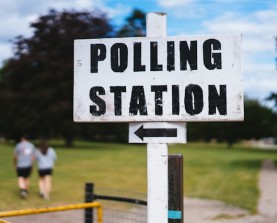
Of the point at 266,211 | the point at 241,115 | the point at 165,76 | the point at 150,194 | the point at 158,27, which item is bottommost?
the point at 266,211

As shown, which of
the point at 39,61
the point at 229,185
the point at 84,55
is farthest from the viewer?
the point at 39,61

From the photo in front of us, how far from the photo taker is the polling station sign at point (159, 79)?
3492 millimetres

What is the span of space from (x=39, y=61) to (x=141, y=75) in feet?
147

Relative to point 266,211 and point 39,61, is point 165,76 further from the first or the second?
point 39,61

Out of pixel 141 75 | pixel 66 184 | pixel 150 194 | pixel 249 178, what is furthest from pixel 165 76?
pixel 249 178

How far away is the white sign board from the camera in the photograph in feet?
11.6

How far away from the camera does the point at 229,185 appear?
19.2 m

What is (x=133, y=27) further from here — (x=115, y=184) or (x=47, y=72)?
(x=115, y=184)

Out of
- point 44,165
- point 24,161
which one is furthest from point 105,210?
point 24,161

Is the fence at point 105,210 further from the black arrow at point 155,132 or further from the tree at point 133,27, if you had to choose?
the tree at point 133,27

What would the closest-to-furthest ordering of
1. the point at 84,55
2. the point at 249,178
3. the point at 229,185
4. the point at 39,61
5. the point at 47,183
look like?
1. the point at 84,55
2. the point at 47,183
3. the point at 229,185
4. the point at 249,178
5. the point at 39,61

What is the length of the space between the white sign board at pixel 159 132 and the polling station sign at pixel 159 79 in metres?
0.04

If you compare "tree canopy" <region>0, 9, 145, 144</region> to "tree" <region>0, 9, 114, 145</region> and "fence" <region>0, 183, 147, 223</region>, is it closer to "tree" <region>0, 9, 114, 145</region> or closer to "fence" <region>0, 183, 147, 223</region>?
"tree" <region>0, 9, 114, 145</region>

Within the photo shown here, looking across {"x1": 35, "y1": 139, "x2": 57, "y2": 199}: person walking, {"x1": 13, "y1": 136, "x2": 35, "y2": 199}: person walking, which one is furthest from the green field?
{"x1": 13, "y1": 136, "x2": 35, "y2": 199}: person walking
